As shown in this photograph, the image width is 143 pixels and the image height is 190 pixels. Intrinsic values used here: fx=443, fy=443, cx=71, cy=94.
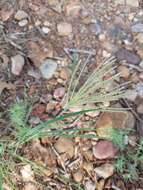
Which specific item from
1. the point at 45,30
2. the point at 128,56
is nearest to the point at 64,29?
the point at 45,30

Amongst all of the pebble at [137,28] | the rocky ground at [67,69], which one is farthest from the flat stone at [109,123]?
the pebble at [137,28]

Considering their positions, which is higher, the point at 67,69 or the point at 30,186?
the point at 67,69

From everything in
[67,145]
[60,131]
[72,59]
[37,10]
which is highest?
[37,10]

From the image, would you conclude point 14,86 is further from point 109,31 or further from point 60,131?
point 109,31

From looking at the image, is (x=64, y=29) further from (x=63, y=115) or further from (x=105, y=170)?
(x=105, y=170)

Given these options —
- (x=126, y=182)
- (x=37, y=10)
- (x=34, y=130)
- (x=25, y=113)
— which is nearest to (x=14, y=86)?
(x=25, y=113)

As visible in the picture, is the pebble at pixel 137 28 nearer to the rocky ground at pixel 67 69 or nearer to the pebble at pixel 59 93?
the rocky ground at pixel 67 69

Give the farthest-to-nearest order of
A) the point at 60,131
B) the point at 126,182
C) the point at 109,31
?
the point at 109,31, the point at 126,182, the point at 60,131
